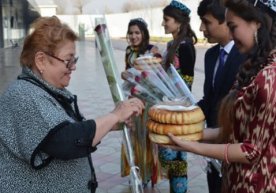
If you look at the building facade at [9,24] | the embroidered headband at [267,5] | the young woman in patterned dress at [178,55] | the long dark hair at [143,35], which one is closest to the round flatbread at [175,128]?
the embroidered headband at [267,5]

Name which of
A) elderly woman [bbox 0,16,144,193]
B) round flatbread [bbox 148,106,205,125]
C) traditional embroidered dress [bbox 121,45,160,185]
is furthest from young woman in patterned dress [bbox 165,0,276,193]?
traditional embroidered dress [bbox 121,45,160,185]

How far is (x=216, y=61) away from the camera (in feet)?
8.70

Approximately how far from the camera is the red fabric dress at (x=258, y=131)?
1465 mm

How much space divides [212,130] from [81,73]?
468 inches

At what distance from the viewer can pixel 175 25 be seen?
3562 mm

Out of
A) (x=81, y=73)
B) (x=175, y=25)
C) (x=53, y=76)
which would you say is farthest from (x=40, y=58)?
(x=81, y=73)

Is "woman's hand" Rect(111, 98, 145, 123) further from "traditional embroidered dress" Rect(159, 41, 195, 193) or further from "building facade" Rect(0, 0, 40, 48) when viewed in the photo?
"building facade" Rect(0, 0, 40, 48)

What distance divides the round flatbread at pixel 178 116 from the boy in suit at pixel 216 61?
0.75 meters

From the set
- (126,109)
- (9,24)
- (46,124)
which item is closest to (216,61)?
(126,109)

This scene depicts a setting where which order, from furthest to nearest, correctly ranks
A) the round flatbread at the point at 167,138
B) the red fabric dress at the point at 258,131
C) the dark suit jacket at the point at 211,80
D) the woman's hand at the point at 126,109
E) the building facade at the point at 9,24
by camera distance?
the building facade at the point at 9,24 → the dark suit jacket at the point at 211,80 → the woman's hand at the point at 126,109 → the round flatbread at the point at 167,138 → the red fabric dress at the point at 258,131

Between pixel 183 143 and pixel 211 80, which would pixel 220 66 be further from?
pixel 183 143

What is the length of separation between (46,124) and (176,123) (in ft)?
1.64

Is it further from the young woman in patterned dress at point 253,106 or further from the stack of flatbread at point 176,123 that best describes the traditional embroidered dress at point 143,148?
the young woman in patterned dress at point 253,106

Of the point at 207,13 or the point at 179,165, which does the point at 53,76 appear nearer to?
the point at 207,13
